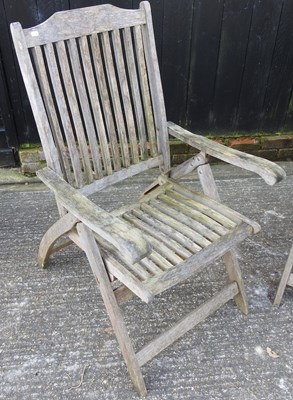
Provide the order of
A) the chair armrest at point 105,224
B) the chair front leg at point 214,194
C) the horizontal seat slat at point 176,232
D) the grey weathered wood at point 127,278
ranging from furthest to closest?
the chair front leg at point 214,194
the horizontal seat slat at point 176,232
the grey weathered wood at point 127,278
the chair armrest at point 105,224

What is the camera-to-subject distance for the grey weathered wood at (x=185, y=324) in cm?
160

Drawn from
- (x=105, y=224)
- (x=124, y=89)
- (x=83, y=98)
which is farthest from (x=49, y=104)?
(x=105, y=224)

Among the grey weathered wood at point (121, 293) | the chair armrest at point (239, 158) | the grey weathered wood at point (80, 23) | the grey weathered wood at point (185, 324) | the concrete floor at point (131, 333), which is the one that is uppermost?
the grey weathered wood at point (80, 23)

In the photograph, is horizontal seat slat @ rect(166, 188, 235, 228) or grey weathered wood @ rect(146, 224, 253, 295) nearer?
grey weathered wood @ rect(146, 224, 253, 295)

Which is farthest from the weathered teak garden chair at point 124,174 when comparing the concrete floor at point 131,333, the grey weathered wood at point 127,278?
the concrete floor at point 131,333

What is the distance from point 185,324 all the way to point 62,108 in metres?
1.04

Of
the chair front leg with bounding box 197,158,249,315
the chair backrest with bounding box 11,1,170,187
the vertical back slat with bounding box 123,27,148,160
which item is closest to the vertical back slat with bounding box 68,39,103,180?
the chair backrest with bounding box 11,1,170,187

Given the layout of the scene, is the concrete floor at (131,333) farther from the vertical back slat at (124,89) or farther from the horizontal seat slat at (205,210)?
the vertical back slat at (124,89)

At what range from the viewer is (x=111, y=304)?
1537 mm

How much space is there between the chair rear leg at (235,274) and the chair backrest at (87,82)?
0.54 metres

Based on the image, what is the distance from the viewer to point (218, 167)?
10.1 ft

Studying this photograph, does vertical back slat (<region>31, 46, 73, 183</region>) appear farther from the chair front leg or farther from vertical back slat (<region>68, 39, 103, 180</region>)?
the chair front leg

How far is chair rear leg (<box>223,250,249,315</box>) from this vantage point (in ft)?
5.99

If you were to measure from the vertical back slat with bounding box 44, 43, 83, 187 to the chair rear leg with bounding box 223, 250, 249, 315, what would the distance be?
749 millimetres
